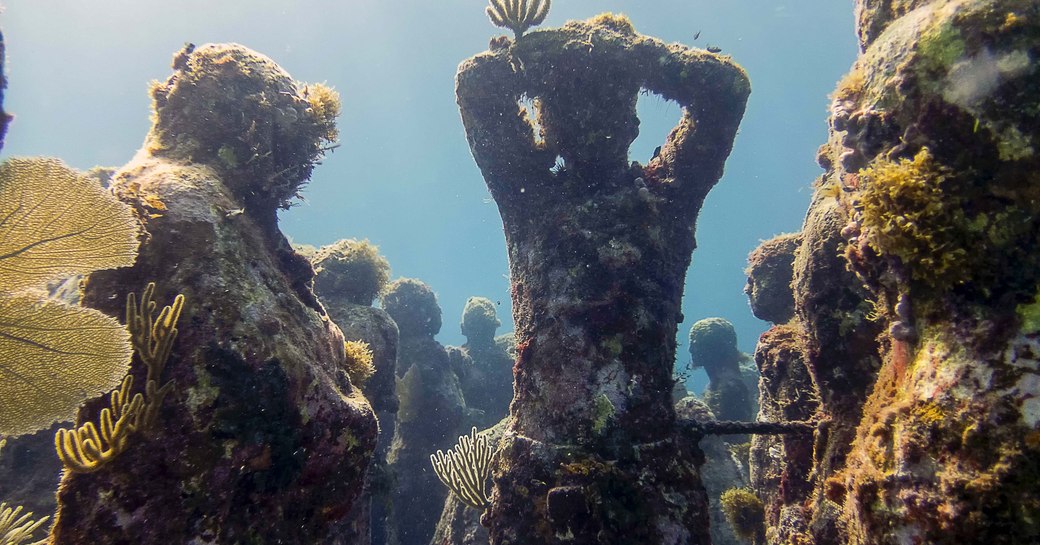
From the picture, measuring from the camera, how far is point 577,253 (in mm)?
6297

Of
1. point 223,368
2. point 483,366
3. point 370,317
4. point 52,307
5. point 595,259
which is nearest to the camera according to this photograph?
point 52,307

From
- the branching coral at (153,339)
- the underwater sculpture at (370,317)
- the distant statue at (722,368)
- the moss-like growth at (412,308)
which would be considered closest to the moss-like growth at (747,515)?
the underwater sculpture at (370,317)

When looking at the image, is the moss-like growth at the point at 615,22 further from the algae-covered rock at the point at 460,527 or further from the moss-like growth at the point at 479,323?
the moss-like growth at the point at 479,323

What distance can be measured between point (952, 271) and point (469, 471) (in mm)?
5869

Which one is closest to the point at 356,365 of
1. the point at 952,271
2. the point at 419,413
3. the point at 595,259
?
the point at 595,259

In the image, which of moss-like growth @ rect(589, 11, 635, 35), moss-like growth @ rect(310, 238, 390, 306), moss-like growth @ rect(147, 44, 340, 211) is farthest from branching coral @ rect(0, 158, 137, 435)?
moss-like growth @ rect(310, 238, 390, 306)

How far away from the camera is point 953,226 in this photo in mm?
2619

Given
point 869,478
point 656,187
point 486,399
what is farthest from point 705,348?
point 869,478

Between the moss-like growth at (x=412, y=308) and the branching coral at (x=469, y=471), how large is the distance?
31.1ft

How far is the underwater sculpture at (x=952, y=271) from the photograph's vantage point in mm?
2211

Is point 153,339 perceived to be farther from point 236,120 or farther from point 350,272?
point 350,272

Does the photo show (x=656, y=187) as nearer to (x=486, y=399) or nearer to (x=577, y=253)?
(x=577, y=253)

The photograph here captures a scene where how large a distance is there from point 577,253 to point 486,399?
43.4ft

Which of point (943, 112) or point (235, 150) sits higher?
point (235, 150)
